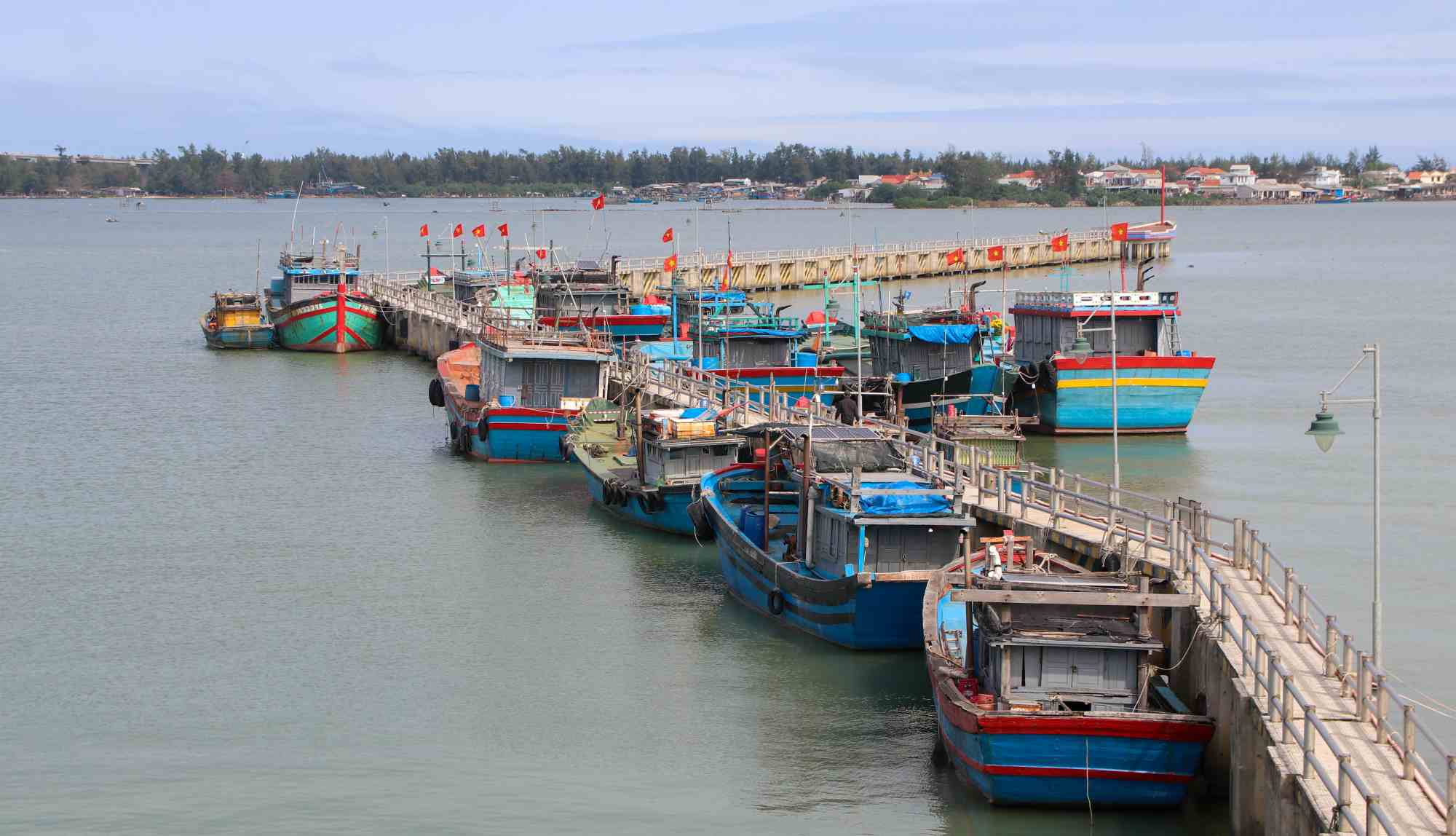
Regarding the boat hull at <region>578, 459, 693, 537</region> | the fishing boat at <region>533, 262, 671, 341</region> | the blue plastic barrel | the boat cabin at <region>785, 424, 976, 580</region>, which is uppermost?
the fishing boat at <region>533, 262, 671, 341</region>

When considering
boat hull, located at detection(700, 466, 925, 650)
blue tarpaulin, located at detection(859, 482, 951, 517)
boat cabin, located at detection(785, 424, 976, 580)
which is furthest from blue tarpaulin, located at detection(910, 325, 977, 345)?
blue tarpaulin, located at detection(859, 482, 951, 517)

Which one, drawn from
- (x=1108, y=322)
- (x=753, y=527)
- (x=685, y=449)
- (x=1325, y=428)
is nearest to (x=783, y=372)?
(x=1108, y=322)

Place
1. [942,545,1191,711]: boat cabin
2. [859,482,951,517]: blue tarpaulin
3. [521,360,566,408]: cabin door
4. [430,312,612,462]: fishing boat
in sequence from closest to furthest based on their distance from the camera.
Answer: [942,545,1191,711]: boat cabin → [859,482,951,517]: blue tarpaulin → [430,312,612,462]: fishing boat → [521,360,566,408]: cabin door

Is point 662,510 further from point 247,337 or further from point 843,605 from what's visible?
point 247,337

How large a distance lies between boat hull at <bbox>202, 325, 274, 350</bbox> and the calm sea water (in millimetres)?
17821

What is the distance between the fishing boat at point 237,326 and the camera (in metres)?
82.1

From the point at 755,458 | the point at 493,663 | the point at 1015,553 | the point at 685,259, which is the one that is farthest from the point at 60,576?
the point at 685,259

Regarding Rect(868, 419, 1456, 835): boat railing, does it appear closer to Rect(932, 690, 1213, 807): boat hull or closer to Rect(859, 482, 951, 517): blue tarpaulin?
Rect(932, 690, 1213, 807): boat hull

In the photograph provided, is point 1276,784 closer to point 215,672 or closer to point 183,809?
point 183,809

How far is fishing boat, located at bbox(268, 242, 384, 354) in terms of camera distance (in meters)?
80.7

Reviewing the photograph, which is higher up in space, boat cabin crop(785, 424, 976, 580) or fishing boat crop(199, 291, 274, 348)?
fishing boat crop(199, 291, 274, 348)

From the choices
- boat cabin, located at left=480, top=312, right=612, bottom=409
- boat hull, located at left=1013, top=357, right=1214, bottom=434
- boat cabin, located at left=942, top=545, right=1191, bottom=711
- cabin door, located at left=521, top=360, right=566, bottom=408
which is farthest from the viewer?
boat hull, located at left=1013, top=357, right=1214, bottom=434

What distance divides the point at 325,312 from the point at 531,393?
33.3 metres

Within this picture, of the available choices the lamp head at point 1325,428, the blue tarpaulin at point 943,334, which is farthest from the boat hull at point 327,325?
the lamp head at point 1325,428
